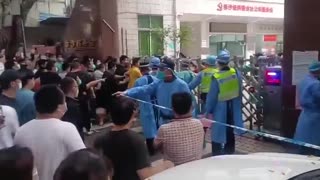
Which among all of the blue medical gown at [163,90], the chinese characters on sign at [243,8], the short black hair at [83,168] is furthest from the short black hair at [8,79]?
the chinese characters on sign at [243,8]

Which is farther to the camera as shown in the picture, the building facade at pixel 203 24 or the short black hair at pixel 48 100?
the building facade at pixel 203 24

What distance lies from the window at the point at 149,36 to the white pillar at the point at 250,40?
10280 millimetres

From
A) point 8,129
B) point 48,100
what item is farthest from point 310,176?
point 8,129

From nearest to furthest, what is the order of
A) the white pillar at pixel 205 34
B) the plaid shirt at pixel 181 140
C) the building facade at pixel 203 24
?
1. the plaid shirt at pixel 181 140
2. the building facade at pixel 203 24
3. the white pillar at pixel 205 34

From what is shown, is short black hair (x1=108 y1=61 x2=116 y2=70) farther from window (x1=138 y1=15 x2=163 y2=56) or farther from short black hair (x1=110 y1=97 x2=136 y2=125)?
window (x1=138 y1=15 x2=163 y2=56)

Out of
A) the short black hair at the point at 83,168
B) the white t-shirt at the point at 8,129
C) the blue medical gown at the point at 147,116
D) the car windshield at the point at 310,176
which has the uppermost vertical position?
the short black hair at the point at 83,168

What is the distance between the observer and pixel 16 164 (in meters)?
1.88

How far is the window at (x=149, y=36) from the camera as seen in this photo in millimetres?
21594

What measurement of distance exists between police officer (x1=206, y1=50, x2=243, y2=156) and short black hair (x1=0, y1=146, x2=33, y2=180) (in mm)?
4281

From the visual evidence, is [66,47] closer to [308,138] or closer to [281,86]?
[281,86]

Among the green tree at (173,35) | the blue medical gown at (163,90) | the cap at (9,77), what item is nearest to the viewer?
the cap at (9,77)

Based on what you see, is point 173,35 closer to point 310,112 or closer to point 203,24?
point 203,24

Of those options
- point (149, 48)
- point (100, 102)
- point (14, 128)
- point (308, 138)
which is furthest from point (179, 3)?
point (14, 128)

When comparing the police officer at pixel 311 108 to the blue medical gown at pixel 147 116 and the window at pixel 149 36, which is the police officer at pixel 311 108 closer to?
the blue medical gown at pixel 147 116
